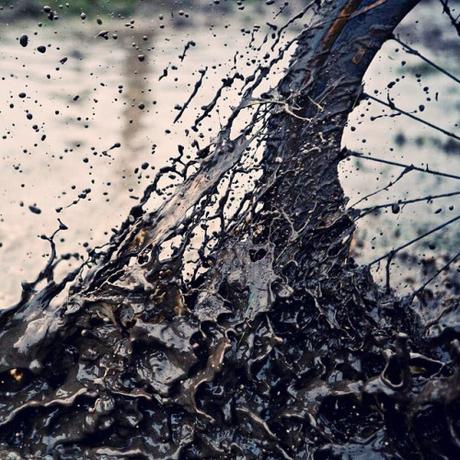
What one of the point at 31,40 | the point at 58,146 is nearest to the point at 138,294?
the point at 58,146

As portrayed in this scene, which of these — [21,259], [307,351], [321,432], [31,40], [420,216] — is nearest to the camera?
[321,432]

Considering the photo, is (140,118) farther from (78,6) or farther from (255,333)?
(255,333)

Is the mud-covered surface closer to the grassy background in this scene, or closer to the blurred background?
the blurred background

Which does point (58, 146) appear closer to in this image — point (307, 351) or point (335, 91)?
point (335, 91)

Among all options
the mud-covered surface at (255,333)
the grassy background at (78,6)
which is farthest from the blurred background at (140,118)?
the mud-covered surface at (255,333)

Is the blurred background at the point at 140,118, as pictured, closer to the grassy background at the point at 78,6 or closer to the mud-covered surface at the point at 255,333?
the grassy background at the point at 78,6

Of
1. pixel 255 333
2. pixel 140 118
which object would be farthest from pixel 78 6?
pixel 255 333
